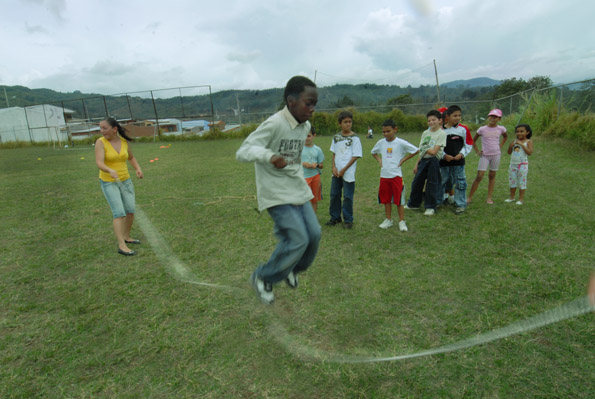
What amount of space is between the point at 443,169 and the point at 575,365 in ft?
15.8

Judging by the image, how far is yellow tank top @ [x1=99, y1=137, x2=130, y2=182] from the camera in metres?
5.06

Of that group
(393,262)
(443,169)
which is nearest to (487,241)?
(393,262)

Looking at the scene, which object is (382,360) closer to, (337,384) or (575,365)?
(337,384)

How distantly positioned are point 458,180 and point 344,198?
252 centimetres

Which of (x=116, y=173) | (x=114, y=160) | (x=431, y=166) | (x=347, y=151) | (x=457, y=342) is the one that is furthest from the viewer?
(x=431, y=166)

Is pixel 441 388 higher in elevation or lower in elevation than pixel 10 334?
lower

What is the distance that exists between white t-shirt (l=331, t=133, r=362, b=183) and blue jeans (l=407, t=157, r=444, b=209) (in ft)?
5.93

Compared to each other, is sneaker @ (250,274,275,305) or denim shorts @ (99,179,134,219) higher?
denim shorts @ (99,179,134,219)

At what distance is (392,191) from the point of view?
19.4 ft

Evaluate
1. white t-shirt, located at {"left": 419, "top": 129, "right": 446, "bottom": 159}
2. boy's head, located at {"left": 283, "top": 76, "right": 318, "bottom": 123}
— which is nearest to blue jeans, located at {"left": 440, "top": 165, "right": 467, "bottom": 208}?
white t-shirt, located at {"left": 419, "top": 129, "right": 446, "bottom": 159}

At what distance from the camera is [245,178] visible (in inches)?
445

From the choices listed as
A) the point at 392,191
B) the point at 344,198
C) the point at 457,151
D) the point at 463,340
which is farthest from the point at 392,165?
the point at 463,340

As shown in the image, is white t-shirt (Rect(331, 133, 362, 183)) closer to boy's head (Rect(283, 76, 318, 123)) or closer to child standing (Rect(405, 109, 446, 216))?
child standing (Rect(405, 109, 446, 216))

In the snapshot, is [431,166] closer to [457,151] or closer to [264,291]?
[457,151]
